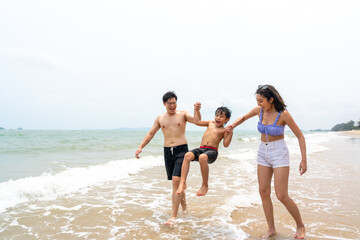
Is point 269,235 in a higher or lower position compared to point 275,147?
lower

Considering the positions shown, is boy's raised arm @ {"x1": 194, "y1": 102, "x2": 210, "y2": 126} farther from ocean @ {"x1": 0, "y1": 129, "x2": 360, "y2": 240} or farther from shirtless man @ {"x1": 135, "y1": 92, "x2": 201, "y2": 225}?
ocean @ {"x1": 0, "y1": 129, "x2": 360, "y2": 240}

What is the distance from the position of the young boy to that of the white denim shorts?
2.79ft

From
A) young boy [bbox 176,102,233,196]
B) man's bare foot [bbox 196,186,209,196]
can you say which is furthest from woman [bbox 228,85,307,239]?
man's bare foot [bbox 196,186,209,196]

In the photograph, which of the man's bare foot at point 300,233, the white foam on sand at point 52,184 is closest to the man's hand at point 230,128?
the man's bare foot at point 300,233

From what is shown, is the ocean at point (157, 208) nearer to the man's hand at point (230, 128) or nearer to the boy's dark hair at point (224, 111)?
the man's hand at point (230, 128)

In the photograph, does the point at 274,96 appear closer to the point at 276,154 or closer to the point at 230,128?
the point at 276,154

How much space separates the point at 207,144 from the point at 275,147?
52.8 inches

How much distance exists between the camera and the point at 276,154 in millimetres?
3896

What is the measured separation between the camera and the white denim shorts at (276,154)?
387 centimetres

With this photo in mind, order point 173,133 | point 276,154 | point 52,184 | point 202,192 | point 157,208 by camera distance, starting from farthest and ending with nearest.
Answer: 1. point 52,184
2. point 157,208
3. point 173,133
4. point 202,192
5. point 276,154

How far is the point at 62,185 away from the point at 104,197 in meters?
1.88

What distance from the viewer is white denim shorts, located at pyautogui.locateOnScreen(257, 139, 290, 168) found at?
152 inches

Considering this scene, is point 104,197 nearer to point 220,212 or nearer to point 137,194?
point 137,194

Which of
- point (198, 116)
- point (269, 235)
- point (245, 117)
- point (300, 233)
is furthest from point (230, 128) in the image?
point (300, 233)
